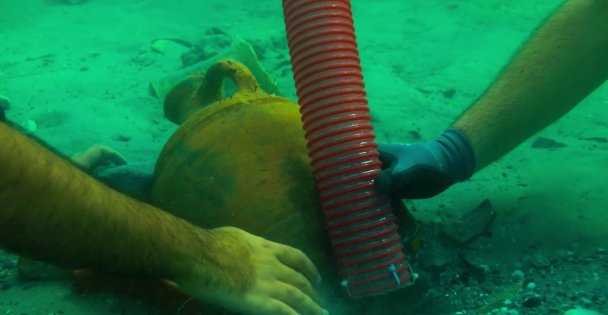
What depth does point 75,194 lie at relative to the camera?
1.54 m

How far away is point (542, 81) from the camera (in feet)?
9.57

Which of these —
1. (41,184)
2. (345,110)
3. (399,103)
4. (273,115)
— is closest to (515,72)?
(345,110)

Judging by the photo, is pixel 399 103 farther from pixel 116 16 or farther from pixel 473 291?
pixel 116 16

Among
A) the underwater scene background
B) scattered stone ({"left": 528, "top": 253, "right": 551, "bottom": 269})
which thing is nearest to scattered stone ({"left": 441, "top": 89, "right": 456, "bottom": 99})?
the underwater scene background

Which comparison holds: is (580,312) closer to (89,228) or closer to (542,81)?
(542,81)

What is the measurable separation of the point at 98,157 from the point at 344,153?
2.06 m

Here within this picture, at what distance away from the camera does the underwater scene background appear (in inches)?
98.7

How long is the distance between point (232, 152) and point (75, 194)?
958 mm

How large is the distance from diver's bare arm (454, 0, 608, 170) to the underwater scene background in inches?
17.9

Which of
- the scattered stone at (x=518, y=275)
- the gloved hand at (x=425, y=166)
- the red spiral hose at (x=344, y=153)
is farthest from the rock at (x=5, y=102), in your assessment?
the scattered stone at (x=518, y=275)

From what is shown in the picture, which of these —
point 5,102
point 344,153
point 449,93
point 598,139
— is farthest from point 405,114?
point 5,102

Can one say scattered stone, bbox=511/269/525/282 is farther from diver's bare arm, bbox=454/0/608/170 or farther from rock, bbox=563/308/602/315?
diver's bare arm, bbox=454/0/608/170

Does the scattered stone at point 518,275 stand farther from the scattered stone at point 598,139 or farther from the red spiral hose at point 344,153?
the scattered stone at point 598,139

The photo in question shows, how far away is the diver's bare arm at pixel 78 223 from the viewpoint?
142 cm
